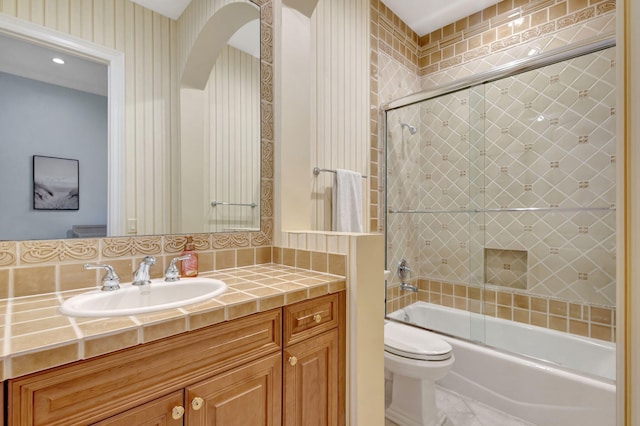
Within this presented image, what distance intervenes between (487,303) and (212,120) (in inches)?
93.0

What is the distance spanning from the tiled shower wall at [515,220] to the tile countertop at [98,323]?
1646 mm

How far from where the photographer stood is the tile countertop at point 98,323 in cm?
61

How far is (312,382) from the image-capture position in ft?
3.62

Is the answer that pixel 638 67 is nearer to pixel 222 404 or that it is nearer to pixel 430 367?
pixel 222 404

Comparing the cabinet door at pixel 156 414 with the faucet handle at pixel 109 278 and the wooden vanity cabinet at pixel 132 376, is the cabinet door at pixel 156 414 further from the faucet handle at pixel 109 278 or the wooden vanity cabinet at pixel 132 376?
the faucet handle at pixel 109 278

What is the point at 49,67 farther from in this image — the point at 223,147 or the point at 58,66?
the point at 223,147

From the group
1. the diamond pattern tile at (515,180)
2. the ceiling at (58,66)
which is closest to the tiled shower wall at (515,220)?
the diamond pattern tile at (515,180)

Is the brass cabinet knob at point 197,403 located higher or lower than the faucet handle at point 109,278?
lower

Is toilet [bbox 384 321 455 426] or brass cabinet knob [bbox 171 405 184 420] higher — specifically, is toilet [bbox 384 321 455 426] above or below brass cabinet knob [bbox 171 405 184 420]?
below

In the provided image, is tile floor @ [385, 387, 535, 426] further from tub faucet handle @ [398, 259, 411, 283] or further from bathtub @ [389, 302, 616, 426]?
tub faucet handle @ [398, 259, 411, 283]

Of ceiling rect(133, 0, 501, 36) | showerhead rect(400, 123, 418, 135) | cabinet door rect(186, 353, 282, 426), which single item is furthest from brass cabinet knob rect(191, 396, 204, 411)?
ceiling rect(133, 0, 501, 36)

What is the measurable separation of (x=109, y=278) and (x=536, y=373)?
2.14 metres

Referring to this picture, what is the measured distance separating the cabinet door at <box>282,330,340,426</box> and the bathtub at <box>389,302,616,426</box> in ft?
3.93

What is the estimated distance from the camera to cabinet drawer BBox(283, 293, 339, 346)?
105 centimetres
